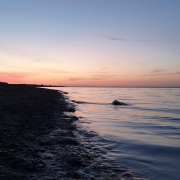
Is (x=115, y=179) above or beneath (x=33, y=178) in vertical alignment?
beneath

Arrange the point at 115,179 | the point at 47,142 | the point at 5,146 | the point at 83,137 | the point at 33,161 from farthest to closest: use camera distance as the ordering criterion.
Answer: the point at 83,137
the point at 47,142
the point at 5,146
the point at 33,161
the point at 115,179

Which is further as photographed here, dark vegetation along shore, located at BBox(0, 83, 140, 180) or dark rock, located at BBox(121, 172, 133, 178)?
dark rock, located at BBox(121, 172, 133, 178)

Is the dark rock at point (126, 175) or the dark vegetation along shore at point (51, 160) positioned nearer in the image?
the dark vegetation along shore at point (51, 160)

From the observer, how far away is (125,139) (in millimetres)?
7184

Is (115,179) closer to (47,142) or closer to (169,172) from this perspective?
(169,172)

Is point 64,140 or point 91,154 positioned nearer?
point 91,154

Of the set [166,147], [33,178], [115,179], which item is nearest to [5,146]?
[33,178]

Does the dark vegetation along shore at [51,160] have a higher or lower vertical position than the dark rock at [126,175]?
higher

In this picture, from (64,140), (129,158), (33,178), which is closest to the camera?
(33,178)

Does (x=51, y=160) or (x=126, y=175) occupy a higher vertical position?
(x=51, y=160)

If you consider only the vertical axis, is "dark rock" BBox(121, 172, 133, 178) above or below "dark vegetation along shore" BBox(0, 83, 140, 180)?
below

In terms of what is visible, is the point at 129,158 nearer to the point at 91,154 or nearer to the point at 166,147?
the point at 91,154

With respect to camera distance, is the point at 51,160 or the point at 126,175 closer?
the point at 126,175

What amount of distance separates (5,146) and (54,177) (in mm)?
2097
